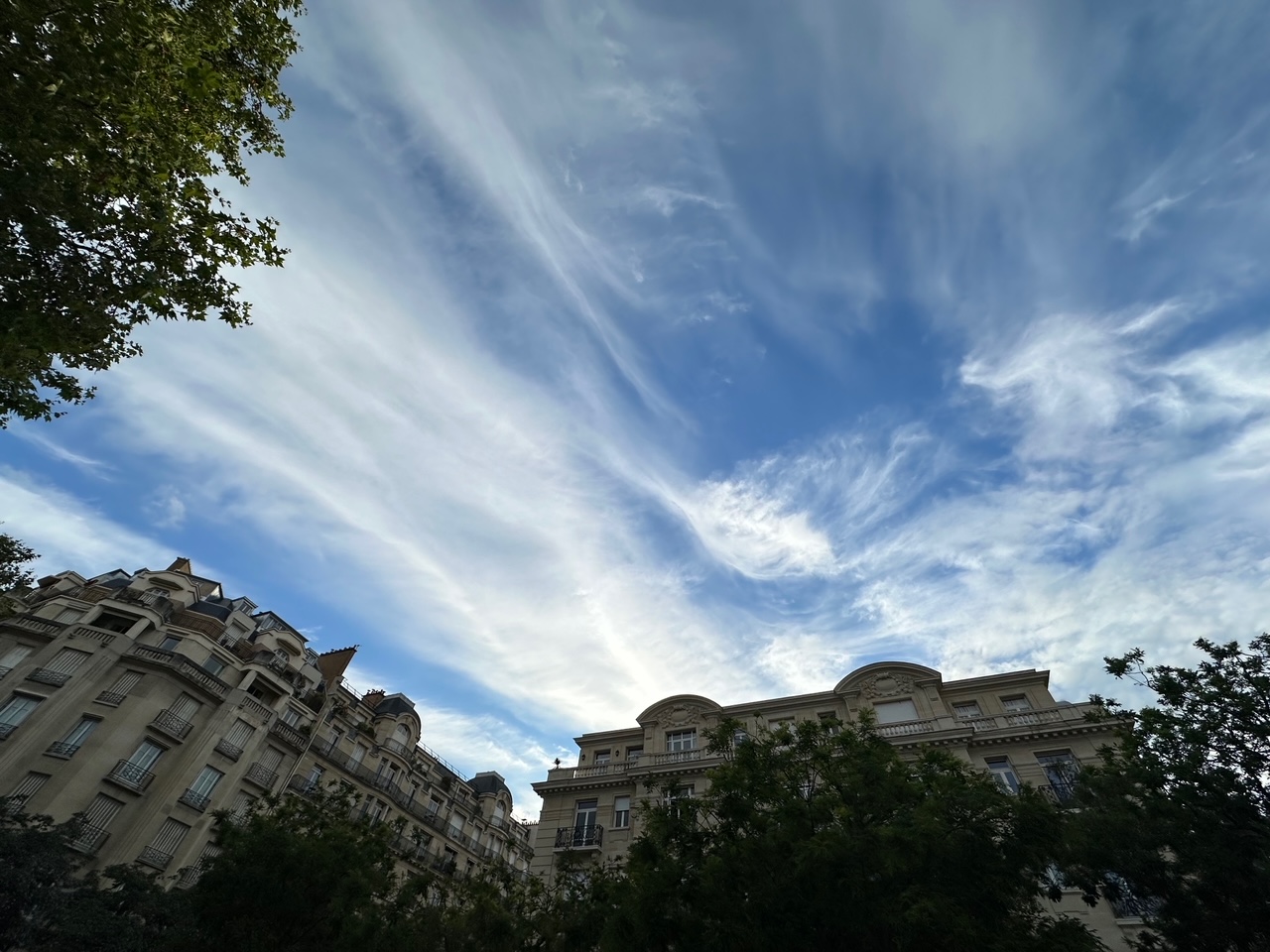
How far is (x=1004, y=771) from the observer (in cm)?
2286

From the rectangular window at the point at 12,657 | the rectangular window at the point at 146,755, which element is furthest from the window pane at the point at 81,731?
the rectangular window at the point at 12,657

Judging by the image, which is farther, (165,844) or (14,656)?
(14,656)

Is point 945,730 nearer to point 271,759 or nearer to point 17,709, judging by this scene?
point 271,759

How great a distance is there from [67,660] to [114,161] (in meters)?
29.6

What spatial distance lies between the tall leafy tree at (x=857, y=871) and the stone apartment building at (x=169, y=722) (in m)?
21.2

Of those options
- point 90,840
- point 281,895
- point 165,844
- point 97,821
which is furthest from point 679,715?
point 97,821

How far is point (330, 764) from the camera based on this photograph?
1405 inches

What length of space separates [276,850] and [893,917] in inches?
601

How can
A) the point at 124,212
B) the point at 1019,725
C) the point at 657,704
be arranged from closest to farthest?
the point at 124,212
the point at 1019,725
the point at 657,704

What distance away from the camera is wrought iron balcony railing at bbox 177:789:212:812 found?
1093 inches

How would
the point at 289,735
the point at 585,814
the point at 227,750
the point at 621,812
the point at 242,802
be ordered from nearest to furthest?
1. the point at 621,812
2. the point at 585,814
3. the point at 227,750
4. the point at 242,802
5. the point at 289,735

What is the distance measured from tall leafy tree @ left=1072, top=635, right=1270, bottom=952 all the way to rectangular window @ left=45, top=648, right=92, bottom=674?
122 ft

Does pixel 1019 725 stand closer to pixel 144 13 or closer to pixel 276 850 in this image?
pixel 276 850

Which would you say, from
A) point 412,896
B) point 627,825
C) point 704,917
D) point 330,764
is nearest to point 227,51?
point 704,917
